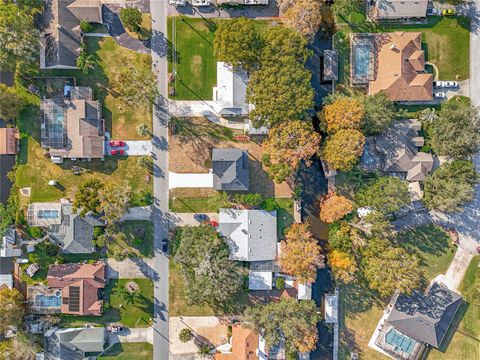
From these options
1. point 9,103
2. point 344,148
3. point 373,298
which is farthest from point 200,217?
point 9,103

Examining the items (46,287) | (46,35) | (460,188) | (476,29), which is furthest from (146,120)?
(476,29)

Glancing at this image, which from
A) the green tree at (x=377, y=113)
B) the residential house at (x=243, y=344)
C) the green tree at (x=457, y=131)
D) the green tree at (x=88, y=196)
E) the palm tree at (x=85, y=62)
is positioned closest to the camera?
the green tree at (x=457, y=131)

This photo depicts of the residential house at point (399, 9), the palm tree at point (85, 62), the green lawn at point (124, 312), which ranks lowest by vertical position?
the green lawn at point (124, 312)

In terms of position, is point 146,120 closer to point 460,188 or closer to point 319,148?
point 319,148

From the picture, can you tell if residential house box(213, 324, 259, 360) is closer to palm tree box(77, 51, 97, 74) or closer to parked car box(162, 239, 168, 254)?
parked car box(162, 239, 168, 254)

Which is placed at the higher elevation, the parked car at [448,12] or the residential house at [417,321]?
the parked car at [448,12]

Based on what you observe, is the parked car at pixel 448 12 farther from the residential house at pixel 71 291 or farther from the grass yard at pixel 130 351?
the grass yard at pixel 130 351

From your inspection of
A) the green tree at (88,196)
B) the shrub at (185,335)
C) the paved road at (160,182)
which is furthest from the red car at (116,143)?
the shrub at (185,335)
